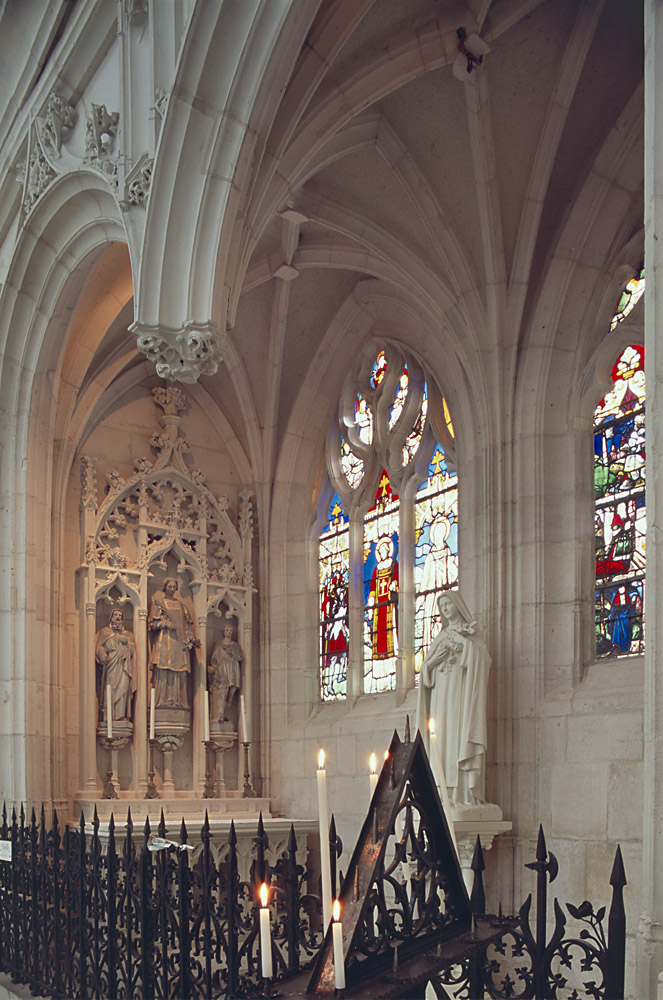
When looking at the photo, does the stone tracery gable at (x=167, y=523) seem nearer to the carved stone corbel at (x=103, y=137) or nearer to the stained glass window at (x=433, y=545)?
the stained glass window at (x=433, y=545)

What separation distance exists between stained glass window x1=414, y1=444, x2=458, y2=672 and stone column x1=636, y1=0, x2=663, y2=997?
5636 mm

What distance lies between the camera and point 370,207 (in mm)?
9383

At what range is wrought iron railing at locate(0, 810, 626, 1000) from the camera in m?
3.23

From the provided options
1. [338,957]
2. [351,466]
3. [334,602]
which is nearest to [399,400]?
[351,466]

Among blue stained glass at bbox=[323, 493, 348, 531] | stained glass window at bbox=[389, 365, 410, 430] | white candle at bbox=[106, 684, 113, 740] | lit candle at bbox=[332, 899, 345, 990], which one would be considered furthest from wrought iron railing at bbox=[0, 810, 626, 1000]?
stained glass window at bbox=[389, 365, 410, 430]

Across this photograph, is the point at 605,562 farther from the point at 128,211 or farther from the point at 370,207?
the point at 128,211

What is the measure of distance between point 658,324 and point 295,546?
25.4 feet

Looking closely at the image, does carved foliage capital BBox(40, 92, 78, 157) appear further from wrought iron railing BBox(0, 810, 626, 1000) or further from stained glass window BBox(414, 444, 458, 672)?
wrought iron railing BBox(0, 810, 626, 1000)

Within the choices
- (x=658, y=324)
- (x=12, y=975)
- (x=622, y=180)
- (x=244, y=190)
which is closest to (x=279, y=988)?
(x=658, y=324)

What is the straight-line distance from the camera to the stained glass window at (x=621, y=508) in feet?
26.3

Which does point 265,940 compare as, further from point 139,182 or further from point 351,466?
point 351,466

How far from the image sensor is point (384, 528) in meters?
10.8

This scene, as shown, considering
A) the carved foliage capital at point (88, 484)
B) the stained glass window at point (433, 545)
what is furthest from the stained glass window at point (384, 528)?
the carved foliage capital at point (88, 484)

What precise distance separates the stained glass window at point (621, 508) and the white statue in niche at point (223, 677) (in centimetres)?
413
